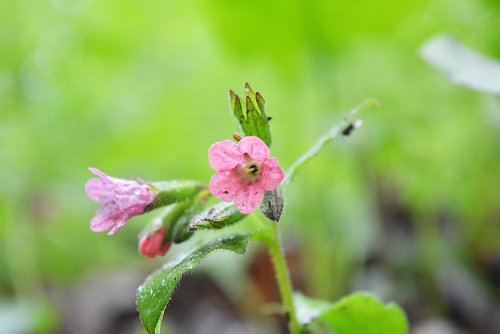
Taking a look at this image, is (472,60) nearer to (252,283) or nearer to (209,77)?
(252,283)

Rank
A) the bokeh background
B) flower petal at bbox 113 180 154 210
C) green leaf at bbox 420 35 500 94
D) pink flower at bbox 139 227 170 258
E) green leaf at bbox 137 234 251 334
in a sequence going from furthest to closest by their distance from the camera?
the bokeh background
green leaf at bbox 420 35 500 94
pink flower at bbox 139 227 170 258
flower petal at bbox 113 180 154 210
green leaf at bbox 137 234 251 334

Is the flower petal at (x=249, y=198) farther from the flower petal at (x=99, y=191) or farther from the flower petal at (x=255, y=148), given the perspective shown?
the flower petal at (x=99, y=191)

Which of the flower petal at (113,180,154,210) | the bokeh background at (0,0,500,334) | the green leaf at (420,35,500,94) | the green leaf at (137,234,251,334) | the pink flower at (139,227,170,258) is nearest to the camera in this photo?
the green leaf at (137,234,251,334)

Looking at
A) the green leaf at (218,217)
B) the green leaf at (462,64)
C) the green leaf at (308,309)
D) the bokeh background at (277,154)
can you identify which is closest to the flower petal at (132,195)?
the green leaf at (218,217)

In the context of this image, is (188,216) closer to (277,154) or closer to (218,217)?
(218,217)

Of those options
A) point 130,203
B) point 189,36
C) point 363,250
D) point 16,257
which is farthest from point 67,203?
point 130,203

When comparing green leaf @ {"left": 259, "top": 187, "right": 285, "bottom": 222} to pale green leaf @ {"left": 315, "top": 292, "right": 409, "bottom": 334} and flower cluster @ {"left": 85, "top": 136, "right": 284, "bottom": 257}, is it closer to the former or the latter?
flower cluster @ {"left": 85, "top": 136, "right": 284, "bottom": 257}

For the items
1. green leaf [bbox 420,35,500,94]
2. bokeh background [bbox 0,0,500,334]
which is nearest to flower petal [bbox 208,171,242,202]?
green leaf [bbox 420,35,500,94]
